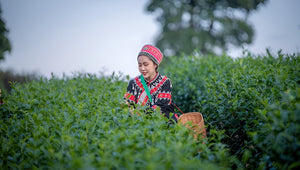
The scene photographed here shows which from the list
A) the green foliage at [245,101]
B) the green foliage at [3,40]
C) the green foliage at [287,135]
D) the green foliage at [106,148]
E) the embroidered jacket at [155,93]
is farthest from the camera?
the green foliage at [3,40]

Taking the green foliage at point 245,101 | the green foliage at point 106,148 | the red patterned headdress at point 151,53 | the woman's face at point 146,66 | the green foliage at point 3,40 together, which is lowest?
the green foliage at point 106,148

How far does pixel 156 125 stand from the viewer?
Answer: 7.16 ft

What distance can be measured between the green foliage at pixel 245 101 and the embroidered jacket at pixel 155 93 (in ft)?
2.15

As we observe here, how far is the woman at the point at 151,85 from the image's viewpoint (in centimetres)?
349

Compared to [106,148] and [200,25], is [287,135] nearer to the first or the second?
[106,148]

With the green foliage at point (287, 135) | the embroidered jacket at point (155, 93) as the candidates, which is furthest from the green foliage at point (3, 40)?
the green foliage at point (287, 135)

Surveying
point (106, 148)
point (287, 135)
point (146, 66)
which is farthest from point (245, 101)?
point (106, 148)

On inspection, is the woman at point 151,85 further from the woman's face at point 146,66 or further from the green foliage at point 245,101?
the green foliage at point 245,101

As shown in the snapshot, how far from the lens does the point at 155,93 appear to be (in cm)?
359

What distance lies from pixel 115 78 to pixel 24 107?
248 centimetres

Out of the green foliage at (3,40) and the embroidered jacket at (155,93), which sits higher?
the green foliage at (3,40)

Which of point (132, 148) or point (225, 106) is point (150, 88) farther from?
point (132, 148)

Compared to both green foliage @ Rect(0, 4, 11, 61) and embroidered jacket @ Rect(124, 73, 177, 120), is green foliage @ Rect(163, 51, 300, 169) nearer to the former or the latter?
embroidered jacket @ Rect(124, 73, 177, 120)

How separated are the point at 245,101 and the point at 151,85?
158 cm
